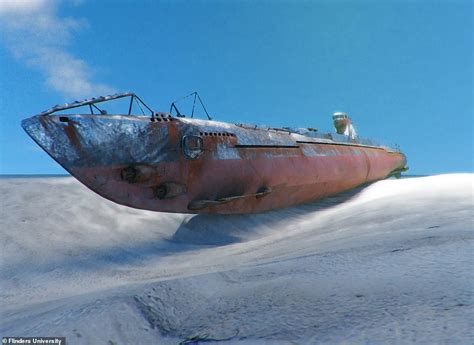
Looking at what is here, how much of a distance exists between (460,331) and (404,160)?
53.6ft

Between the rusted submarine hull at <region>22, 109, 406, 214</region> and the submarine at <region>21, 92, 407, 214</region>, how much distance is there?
0.05 feet

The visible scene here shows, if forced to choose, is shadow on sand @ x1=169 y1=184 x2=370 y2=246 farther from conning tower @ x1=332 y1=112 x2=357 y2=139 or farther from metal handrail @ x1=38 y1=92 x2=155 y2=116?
conning tower @ x1=332 y1=112 x2=357 y2=139

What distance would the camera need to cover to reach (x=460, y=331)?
43.8 inches

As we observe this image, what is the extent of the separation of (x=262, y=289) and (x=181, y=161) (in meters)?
4.03

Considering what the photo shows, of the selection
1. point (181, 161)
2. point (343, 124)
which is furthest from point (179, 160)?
point (343, 124)

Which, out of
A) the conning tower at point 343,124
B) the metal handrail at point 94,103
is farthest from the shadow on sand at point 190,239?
the conning tower at point 343,124

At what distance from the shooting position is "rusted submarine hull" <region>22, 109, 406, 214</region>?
189 inches

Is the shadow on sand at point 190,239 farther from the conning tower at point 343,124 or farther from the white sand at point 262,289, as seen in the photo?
the conning tower at point 343,124

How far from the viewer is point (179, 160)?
18.3 ft

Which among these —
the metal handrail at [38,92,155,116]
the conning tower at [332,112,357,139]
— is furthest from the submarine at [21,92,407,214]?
the conning tower at [332,112,357,139]

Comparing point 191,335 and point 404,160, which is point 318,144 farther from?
point 404,160

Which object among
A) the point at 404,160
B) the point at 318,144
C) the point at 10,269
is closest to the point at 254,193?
the point at 318,144

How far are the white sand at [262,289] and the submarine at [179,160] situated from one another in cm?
118

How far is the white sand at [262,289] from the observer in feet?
4.29
